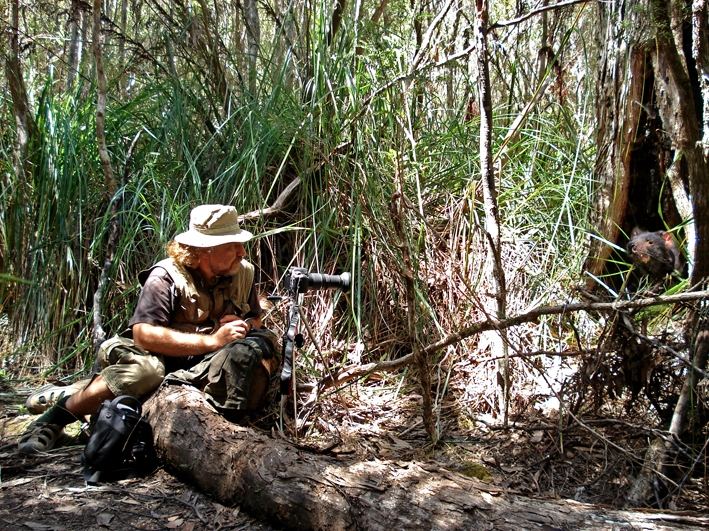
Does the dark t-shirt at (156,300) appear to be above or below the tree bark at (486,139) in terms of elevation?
below

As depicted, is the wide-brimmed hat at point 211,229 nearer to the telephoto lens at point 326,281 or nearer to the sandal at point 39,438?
the telephoto lens at point 326,281

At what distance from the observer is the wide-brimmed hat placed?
3.08 meters

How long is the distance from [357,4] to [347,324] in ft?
7.25

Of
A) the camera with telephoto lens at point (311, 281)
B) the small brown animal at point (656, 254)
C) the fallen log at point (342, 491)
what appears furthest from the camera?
the camera with telephoto lens at point (311, 281)

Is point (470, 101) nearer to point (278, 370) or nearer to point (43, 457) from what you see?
point (278, 370)

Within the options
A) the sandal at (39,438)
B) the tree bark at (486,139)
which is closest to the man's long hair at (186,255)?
the sandal at (39,438)

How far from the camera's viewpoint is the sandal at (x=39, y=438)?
2.89 m

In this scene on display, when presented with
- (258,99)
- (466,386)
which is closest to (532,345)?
(466,386)

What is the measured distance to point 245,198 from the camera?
3.93 metres

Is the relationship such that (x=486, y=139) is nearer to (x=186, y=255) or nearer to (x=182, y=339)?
(x=186, y=255)

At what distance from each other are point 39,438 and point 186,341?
2.87ft

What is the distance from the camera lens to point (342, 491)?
204cm

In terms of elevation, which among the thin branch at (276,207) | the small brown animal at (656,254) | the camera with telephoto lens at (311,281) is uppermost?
the thin branch at (276,207)

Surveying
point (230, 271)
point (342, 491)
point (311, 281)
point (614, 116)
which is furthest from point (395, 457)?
point (614, 116)
